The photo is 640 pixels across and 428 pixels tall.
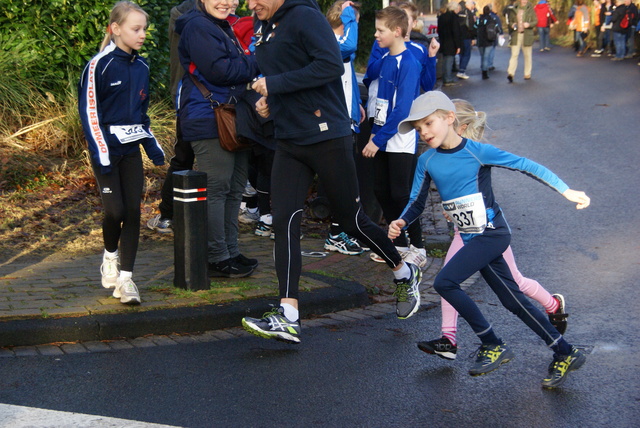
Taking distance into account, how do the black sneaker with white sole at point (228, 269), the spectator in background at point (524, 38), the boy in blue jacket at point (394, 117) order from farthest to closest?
the spectator in background at point (524, 38) → the boy in blue jacket at point (394, 117) → the black sneaker with white sole at point (228, 269)

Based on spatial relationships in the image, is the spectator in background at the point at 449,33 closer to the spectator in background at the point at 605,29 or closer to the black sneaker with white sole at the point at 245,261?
the spectator in background at the point at 605,29

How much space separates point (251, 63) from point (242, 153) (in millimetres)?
698

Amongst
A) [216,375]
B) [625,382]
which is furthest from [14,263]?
[625,382]

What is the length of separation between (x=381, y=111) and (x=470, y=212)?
2.52 meters

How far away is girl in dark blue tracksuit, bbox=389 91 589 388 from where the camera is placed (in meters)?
4.78

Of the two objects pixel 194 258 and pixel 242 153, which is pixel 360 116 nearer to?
pixel 242 153

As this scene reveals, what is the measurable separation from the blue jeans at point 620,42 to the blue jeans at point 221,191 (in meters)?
23.2

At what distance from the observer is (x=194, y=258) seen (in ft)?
20.0

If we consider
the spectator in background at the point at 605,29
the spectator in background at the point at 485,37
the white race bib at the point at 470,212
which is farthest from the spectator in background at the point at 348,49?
the spectator in background at the point at 605,29

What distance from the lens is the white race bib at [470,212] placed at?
15.7ft

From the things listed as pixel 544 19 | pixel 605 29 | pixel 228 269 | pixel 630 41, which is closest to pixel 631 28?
pixel 630 41

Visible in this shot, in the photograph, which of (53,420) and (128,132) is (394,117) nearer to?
(128,132)

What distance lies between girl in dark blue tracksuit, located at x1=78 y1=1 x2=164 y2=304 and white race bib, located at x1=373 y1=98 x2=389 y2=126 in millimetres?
2055

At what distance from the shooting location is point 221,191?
6371 millimetres
